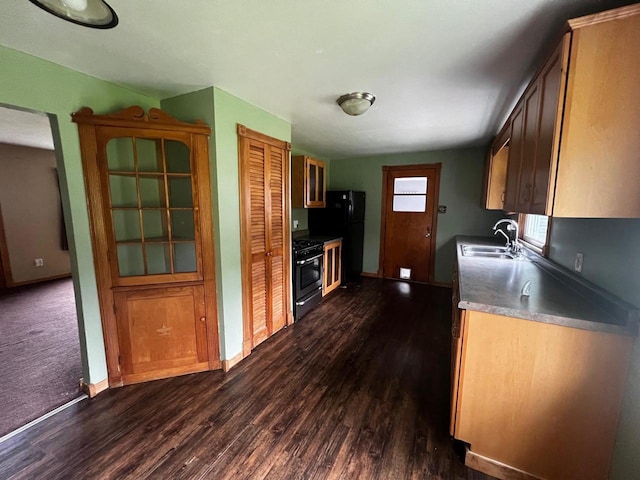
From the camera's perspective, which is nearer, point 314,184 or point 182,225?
point 182,225

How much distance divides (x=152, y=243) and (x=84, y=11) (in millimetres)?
1395

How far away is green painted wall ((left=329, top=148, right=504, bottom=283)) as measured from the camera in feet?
13.7

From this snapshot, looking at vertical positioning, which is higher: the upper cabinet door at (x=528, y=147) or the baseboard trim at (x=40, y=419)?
the upper cabinet door at (x=528, y=147)

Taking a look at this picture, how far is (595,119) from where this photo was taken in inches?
41.6

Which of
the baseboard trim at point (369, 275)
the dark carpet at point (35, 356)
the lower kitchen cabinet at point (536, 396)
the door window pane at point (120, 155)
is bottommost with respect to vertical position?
the dark carpet at point (35, 356)

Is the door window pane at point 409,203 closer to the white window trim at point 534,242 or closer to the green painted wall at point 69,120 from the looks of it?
the white window trim at point 534,242

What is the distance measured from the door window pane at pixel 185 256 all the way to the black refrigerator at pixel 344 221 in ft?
8.47

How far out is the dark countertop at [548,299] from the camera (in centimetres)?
116

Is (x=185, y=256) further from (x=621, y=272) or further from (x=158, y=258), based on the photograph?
(x=621, y=272)

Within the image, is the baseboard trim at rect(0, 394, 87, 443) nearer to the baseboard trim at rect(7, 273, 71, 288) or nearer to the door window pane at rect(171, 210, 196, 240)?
the door window pane at rect(171, 210, 196, 240)

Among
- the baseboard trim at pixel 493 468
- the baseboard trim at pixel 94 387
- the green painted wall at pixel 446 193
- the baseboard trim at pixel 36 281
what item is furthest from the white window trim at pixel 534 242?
the baseboard trim at pixel 36 281

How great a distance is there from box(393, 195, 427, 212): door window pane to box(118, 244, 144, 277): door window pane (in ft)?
12.9

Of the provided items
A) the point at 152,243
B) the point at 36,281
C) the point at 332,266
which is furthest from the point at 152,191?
the point at 36,281

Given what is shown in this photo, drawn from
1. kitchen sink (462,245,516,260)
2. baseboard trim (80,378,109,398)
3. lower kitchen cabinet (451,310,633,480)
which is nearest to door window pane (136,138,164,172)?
baseboard trim (80,378,109,398)
